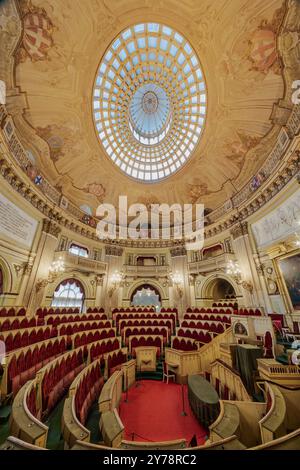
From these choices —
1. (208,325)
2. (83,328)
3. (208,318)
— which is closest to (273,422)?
(208,325)

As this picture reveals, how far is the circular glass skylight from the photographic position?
10406mm

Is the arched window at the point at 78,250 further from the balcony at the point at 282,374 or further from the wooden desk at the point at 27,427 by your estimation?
the balcony at the point at 282,374

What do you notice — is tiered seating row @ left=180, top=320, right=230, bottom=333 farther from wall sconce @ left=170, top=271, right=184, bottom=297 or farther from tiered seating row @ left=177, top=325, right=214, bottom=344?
wall sconce @ left=170, top=271, right=184, bottom=297

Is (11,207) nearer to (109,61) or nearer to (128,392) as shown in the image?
(128,392)

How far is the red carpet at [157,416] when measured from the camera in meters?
3.70

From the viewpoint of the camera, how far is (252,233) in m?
10.5

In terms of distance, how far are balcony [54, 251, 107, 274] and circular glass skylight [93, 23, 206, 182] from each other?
8.42 metres

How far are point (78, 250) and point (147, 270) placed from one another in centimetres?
620

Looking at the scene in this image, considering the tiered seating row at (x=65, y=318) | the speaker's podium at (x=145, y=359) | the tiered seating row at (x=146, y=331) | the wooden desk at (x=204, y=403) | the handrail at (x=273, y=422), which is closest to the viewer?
the handrail at (x=273, y=422)

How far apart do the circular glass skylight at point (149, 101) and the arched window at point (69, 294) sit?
34.0ft

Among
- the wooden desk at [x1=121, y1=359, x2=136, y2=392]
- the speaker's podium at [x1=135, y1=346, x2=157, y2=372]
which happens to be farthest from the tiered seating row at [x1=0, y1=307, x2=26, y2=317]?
the speaker's podium at [x1=135, y1=346, x2=157, y2=372]

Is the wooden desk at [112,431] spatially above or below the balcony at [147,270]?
below

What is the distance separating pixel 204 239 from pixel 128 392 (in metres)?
11.4

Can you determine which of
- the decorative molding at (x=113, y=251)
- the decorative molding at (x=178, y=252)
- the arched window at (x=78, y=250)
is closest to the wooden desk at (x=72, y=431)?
the arched window at (x=78, y=250)
